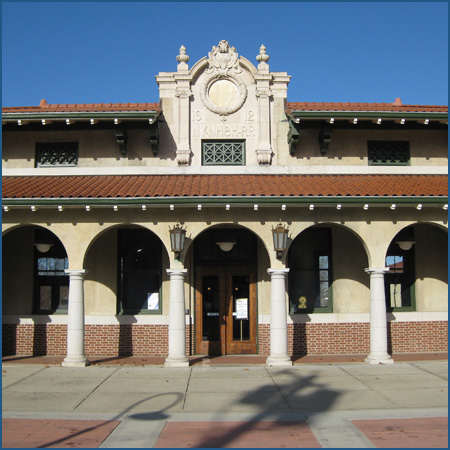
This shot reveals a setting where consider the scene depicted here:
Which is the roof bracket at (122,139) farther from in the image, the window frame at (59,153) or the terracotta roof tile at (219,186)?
the window frame at (59,153)

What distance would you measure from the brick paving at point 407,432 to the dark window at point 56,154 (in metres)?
10.7

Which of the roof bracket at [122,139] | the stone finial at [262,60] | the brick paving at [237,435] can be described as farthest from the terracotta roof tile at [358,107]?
the brick paving at [237,435]

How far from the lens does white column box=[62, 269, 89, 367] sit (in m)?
12.6

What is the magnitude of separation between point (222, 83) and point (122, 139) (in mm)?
3334

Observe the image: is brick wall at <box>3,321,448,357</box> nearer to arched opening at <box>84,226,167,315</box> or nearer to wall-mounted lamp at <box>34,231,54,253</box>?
arched opening at <box>84,226,167,315</box>

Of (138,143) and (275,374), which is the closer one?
(275,374)

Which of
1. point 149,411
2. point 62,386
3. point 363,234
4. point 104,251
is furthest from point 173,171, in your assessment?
point 149,411

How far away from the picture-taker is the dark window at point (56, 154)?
15227mm

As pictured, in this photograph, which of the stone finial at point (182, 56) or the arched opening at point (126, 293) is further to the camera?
the stone finial at point (182, 56)

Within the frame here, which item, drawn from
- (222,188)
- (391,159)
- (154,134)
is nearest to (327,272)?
(391,159)

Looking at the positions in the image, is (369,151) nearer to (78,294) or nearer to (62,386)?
(78,294)

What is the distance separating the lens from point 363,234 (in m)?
13.0

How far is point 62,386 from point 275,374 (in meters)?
4.43

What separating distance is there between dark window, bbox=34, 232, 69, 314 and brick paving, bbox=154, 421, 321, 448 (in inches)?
304
